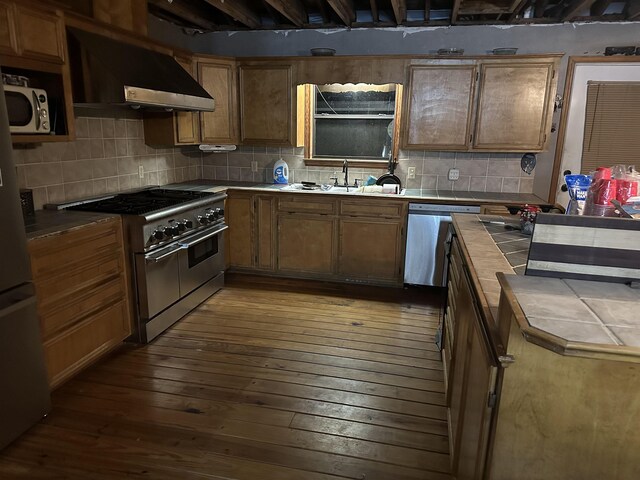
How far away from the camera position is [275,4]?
11.9 ft

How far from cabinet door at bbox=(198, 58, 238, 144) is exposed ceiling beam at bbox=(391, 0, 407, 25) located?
1621mm

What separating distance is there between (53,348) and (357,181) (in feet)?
10.1

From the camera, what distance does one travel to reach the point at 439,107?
4055 mm

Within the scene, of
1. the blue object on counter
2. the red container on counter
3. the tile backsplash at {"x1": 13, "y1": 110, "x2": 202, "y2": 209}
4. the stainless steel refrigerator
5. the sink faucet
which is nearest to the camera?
the red container on counter

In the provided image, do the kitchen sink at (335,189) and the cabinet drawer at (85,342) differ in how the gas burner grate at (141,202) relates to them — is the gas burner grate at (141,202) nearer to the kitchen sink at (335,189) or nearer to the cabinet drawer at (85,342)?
the cabinet drawer at (85,342)

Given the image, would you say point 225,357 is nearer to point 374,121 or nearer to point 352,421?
point 352,421

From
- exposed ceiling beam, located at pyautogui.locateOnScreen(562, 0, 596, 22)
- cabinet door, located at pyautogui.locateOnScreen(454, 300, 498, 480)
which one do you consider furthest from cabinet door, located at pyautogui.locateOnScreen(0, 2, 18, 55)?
exposed ceiling beam, located at pyautogui.locateOnScreen(562, 0, 596, 22)

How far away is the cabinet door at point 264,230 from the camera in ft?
14.1

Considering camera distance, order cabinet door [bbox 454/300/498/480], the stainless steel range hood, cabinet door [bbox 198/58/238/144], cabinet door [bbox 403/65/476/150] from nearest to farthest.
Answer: cabinet door [bbox 454/300/498/480] → the stainless steel range hood → cabinet door [bbox 403/65/476/150] → cabinet door [bbox 198/58/238/144]

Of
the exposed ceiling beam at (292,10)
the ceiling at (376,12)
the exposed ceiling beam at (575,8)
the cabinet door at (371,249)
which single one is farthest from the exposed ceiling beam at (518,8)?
the cabinet door at (371,249)

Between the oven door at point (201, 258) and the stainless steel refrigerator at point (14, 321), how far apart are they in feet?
4.22

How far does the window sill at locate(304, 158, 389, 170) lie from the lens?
4527 mm

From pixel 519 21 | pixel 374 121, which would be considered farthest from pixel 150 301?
pixel 519 21

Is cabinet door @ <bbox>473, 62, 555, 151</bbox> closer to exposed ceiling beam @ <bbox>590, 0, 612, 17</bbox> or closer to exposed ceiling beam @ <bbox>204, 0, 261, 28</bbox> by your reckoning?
exposed ceiling beam @ <bbox>590, 0, 612, 17</bbox>
